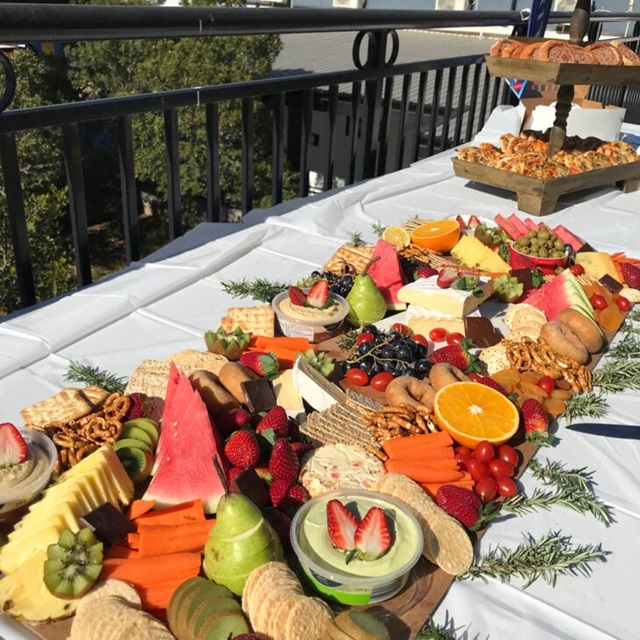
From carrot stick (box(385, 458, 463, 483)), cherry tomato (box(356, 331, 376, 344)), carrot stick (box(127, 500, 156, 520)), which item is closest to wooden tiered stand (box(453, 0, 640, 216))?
cherry tomato (box(356, 331, 376, 344))

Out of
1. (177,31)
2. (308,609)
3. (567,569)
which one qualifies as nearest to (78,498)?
(308,609)

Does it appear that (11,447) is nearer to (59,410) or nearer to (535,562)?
(59,410)

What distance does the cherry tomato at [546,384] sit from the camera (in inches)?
87.0

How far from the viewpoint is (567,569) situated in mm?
1579

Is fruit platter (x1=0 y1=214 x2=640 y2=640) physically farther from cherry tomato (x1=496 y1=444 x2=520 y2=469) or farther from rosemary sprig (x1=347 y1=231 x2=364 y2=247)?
rosemary sprig (x1=347 y1=231 x2=364 y2=247)

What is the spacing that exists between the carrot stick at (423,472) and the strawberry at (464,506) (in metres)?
0.04

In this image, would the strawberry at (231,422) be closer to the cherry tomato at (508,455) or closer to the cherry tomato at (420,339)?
the cherry tomato at (508,455)

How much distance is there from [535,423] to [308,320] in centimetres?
92

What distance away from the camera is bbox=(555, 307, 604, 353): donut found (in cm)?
253

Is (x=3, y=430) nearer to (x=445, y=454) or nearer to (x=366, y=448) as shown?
(x=366, y=448)

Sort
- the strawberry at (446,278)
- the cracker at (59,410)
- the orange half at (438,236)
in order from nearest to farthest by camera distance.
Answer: the cracker at (59,410)
the strawberry at (446,278)
the orange half at (438,236)

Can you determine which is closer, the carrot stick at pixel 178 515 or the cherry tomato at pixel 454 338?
the carrot stick at pixel 178 515

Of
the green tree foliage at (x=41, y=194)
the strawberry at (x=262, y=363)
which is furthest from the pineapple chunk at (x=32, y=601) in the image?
the green tree foliage at (x=41, y=194)

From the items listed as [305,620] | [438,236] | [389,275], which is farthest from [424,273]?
[305,620]
